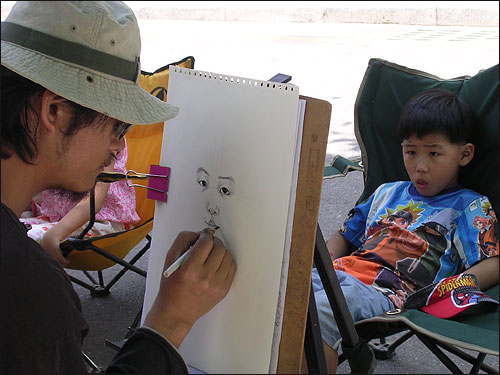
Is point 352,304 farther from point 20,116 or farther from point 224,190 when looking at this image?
point 20,116

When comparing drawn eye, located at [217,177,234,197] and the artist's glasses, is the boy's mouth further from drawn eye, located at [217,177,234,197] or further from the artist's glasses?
the artist's glasses

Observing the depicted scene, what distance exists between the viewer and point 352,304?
65.6 inches

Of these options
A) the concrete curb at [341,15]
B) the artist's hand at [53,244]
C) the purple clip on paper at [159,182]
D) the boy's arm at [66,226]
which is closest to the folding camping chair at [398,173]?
the purple clip on paper at [159,182]

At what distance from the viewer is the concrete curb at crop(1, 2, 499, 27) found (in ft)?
22.4

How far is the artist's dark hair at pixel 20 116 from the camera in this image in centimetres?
103

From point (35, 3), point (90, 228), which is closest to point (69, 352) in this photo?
point (35, 3)

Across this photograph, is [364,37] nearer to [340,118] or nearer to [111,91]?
[340,118]

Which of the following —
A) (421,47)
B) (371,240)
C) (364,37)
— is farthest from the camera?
(364,37)

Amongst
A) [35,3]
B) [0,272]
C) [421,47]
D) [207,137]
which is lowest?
[0,272]

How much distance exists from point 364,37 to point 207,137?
18.2 feet

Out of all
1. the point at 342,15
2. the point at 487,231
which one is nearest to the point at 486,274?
the point at 487,231

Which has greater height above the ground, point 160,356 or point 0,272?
point 0,272

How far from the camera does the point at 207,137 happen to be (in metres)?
1.39

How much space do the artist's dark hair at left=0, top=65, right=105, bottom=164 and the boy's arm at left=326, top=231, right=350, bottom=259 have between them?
124 centimetres
